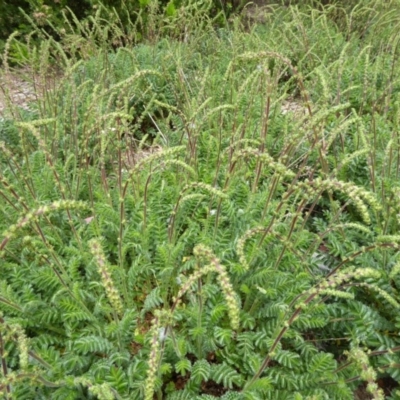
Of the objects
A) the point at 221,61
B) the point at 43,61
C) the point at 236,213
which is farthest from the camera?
the point at 221,61

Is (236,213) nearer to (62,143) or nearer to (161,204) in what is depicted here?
(161,204)

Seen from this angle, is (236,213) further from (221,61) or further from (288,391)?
(221,61)

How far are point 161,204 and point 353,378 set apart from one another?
1.29 metres

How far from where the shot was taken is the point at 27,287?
1.76 m

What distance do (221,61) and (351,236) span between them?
9.08ft

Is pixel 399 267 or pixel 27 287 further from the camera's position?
pixel 27 287

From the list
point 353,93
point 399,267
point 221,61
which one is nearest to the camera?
point 399,267

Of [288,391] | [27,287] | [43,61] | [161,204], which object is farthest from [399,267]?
[43,61]

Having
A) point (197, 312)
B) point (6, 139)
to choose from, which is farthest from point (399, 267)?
point (6, 139)

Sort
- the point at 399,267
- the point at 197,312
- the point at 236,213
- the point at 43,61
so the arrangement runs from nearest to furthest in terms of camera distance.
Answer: the point at 399,267 < the point at 197,312 < the point at 236,213 < the point at 43,61

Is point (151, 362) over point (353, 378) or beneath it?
over

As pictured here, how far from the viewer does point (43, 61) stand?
251 cm

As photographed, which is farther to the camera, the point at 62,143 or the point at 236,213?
the point at 62,143

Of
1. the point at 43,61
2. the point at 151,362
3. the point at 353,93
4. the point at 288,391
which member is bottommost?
the point at 288,391
